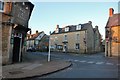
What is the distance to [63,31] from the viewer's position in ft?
190

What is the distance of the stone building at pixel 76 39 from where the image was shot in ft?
162

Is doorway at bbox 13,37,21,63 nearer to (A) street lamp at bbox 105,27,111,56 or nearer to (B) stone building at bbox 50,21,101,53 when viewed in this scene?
(A) street lamp at bbox 105,27,111,56

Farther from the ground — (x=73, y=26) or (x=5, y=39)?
(x=73, y=26)

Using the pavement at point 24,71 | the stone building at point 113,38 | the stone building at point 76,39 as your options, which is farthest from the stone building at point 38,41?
the pavement at point 24,71

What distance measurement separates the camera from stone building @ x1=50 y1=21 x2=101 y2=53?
49.4 meters

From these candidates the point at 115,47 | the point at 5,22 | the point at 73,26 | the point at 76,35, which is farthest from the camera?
the point at 73,26

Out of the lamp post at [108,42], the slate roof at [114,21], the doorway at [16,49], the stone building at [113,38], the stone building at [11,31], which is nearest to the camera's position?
the stone building at [11,31]

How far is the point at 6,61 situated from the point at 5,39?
2.04m

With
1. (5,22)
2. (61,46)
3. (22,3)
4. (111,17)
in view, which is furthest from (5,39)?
(61,46)

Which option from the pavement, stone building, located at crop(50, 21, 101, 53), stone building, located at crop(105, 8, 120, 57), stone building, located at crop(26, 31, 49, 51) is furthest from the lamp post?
stone building, located at crop(26, 31, 49, 51)

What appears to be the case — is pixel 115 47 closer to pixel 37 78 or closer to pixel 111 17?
pixel 111 17

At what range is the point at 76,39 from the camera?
2021 inches

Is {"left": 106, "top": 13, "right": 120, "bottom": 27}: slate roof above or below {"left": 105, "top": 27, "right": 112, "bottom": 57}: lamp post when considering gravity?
above

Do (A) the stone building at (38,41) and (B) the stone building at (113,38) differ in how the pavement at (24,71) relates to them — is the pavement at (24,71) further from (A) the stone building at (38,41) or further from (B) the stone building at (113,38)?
(A) the stone building at (38,41)
